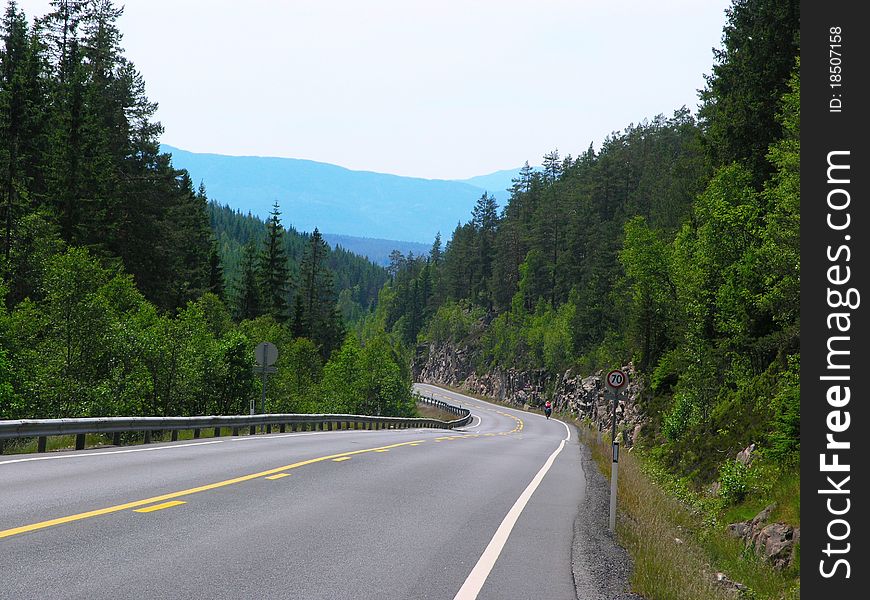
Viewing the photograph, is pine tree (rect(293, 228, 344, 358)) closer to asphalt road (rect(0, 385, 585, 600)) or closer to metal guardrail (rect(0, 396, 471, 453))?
metal guardrail (rect(0, 396, 471, 453))

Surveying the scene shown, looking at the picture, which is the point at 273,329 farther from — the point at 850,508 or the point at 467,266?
the point at 467,266

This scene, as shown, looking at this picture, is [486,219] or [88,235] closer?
[88,235]

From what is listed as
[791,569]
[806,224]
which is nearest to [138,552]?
[806,224]

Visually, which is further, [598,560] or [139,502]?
[139,502]

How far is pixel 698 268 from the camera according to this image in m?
37.7

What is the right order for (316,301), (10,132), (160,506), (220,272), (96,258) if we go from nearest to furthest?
1. (160,506)
2. (10,132)
3. (96,258)
4. (220,272)
5. (316,301)

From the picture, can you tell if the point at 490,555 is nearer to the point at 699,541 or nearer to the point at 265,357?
the point at 699,541

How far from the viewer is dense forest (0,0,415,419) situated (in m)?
37.9

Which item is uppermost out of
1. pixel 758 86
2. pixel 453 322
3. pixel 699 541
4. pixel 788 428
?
pixel 758 86

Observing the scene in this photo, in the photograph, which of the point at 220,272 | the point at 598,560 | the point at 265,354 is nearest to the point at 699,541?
the point at 598,560

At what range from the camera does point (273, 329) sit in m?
74.6

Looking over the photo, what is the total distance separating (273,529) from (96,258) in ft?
133

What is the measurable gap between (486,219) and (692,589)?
15566 centimetres

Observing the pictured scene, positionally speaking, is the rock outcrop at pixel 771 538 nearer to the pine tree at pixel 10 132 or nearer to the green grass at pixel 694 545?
the green grass at pixel 694 545
